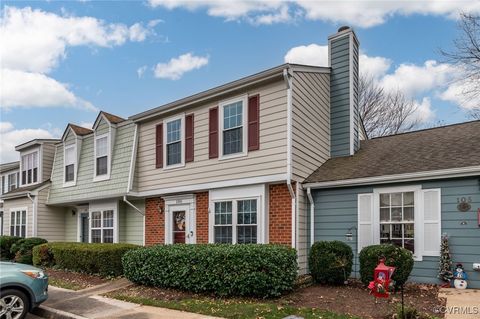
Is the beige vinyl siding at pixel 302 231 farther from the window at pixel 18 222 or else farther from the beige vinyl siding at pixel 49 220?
the window at pixel 18 222

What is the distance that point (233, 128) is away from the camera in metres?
12.3

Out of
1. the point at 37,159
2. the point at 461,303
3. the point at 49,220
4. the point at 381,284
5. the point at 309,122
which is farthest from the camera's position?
the point at 37,159

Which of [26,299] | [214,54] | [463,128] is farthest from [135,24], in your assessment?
[463,128]

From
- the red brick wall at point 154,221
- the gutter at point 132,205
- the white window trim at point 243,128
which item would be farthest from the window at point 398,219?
the gutter at point 132,205

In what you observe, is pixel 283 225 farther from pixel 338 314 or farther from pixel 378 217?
pixel 338 314

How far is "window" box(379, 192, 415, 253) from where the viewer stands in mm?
10219

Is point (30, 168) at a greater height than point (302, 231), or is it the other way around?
point (30, 168)

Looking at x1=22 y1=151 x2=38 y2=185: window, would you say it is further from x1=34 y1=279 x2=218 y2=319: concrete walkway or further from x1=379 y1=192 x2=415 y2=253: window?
x1=379 y1=192 x2=415 y2=253: window

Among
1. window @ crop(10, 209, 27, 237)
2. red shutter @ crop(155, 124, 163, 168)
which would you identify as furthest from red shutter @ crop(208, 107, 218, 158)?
window @ crop(10, 209, 27, 237)

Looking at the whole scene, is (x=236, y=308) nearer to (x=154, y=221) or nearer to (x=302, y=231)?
(x=302, y=231)

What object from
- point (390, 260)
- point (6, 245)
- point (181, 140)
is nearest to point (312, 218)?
point (390, 260)

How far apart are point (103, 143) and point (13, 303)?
9.56 meters

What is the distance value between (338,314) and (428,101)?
21.9 m

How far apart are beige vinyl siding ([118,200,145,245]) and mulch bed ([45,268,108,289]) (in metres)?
2.31
